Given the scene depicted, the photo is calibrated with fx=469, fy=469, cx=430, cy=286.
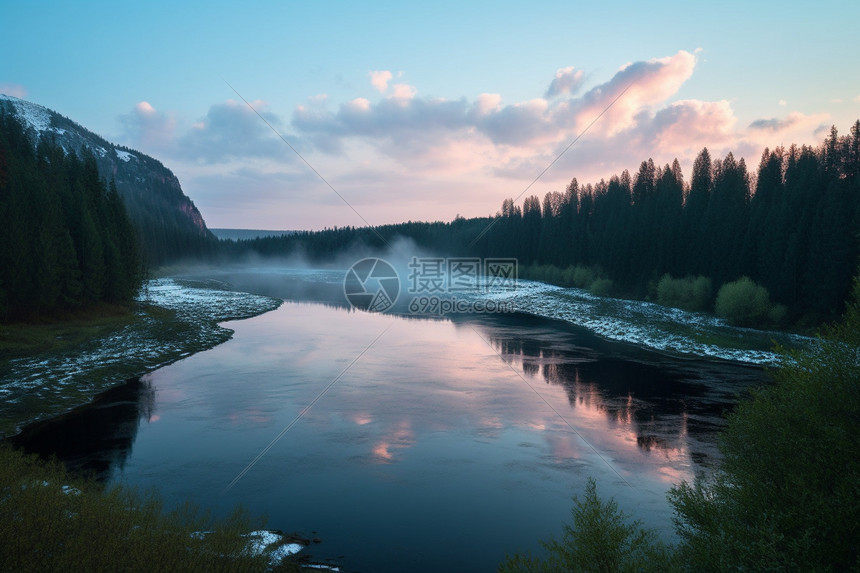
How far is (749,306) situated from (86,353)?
2349 inches

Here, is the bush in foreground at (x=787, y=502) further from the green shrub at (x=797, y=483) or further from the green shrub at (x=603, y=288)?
the green shrub at (x=603, y=288)

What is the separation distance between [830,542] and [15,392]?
31823 millimetres

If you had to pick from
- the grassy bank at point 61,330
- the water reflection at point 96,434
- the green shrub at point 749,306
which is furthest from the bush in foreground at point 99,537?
the green shrub at point 749,306

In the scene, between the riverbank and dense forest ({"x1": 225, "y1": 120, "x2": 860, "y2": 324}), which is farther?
dense forest ({"x1": 225, "y1": 120, "x2": 860, "y2": 324})

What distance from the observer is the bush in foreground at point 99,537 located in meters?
8.00

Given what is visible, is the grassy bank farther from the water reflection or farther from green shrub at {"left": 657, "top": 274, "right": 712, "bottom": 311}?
green shrub at {"left": 657, "top": 274, "right": 712, "bottom": 311}

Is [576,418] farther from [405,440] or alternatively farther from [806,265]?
[806,265]

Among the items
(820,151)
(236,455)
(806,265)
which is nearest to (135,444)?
(236,455)

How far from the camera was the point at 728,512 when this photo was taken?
35.4 ft

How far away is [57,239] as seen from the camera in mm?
44438

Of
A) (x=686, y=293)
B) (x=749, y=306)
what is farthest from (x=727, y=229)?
(x=749, y=306)

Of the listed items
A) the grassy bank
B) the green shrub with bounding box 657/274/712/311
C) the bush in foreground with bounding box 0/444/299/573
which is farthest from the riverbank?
the green shrub with bounding box 657/274/712/311

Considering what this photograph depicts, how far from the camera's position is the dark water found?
46.2ft

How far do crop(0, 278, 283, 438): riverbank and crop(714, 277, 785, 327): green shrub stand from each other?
169 ft
